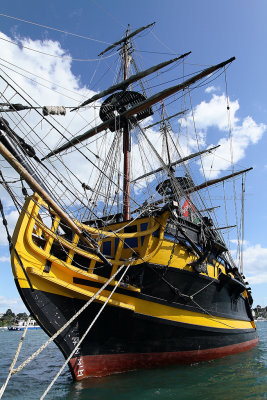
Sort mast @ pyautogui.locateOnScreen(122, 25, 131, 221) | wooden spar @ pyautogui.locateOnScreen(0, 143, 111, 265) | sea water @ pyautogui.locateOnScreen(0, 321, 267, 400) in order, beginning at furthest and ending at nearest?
mast @ pyautogui.locateOnScreen(122, 25, 131, 221), sea water @ pyautogui.locateOnScreen(0, 321, 267, 400), wooden spar @ pyautogui.locateOnScreen(0, 143, 111, 265)

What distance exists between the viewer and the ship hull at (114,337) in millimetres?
6684

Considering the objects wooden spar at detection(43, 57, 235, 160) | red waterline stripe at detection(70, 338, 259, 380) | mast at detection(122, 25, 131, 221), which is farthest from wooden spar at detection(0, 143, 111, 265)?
wooden spar at detection(43, 57, 235, 160)

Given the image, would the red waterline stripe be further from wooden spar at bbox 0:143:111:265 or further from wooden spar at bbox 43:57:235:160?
→ wooden spar at bbox 43:57:235:160

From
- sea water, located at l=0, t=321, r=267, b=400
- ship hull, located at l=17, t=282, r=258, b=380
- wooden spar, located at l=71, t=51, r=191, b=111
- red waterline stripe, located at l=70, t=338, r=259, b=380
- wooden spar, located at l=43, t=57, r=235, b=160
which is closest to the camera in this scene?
sea water, located at l=0, t=321, r=267, b=400

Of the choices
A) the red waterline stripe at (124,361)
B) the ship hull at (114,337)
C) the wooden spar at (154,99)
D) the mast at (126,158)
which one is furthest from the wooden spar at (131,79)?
the red waterline stripe at (124,361)

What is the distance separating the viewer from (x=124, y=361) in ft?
24.6

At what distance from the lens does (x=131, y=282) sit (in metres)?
7.96

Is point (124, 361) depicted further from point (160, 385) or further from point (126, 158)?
point (126, 158)

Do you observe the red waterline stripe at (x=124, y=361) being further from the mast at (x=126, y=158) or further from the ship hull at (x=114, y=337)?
the mast at (x=126, y=158)

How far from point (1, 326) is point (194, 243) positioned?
9952cm

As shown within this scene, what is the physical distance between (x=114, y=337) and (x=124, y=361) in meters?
0.75

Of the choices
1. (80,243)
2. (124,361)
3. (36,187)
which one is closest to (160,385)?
(124,361)

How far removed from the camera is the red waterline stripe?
6.96 meters

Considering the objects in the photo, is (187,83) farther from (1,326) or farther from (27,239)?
(1,326)
